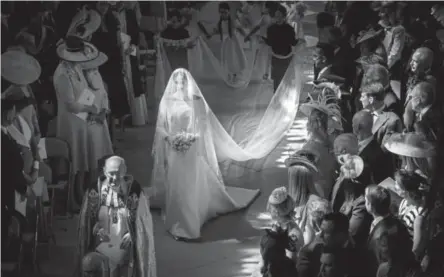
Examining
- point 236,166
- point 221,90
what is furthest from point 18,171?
point 221,90

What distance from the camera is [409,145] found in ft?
28.0

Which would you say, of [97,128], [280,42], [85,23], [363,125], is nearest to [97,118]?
[97,128]

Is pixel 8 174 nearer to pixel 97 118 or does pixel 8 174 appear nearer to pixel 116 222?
pixel 116 222

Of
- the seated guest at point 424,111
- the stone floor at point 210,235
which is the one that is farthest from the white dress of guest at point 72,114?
the seated guest at point 424,111

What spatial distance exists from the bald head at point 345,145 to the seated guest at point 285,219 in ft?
3.16

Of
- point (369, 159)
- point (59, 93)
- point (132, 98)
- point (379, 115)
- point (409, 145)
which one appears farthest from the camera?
point (132, 98)

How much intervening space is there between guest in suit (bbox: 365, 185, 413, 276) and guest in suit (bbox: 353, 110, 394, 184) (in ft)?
3.93

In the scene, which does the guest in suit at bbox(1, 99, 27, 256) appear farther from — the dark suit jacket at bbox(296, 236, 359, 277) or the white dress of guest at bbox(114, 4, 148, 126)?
the white dress of guest at bbox(114, 4, 148, 126)

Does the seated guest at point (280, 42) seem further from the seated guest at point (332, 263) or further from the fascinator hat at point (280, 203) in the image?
the seated guest at point (332, 263)

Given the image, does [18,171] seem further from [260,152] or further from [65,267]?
[260,152]

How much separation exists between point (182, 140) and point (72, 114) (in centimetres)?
112

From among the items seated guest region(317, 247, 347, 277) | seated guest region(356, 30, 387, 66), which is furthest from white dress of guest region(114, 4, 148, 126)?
seated guest region(317, 247, 347, 277)

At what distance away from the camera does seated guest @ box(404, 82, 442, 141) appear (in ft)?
30.9

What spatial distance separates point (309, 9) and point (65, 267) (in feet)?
22.6
